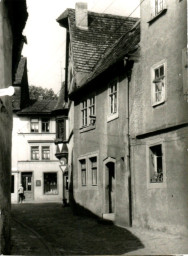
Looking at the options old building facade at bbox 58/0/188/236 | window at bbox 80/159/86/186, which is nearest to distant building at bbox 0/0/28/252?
old building facade at bbox 58/0/188/236

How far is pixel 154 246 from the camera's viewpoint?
9.91 metres

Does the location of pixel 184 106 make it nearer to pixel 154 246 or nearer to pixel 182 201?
pixel 182 201

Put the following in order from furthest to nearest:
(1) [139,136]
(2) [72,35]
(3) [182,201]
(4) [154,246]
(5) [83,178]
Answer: (2) [72,35] < (5) [83,178] < (1) [139,136] < (3) [182,201] < (4) [154,246]

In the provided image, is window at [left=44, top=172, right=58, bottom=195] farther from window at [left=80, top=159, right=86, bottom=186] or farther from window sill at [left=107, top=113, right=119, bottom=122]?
window sill at [left=107, top=113, right=119, bottom=122]

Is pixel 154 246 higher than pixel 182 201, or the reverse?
pixel 182 201

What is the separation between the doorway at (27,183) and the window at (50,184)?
4.30 feet

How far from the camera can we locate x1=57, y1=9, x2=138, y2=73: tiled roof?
20.4 meters

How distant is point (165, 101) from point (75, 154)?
28.4ft

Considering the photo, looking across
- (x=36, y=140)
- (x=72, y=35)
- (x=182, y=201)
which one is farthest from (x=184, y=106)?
(x=36, y=140)

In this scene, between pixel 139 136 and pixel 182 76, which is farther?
pixel 139 136

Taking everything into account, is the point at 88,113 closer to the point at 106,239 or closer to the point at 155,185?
the point at 155,185

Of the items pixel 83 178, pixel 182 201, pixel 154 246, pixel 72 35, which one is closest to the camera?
pixel 154 246

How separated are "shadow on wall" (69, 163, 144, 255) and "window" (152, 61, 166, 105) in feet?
13.3

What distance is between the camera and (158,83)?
12914mm
